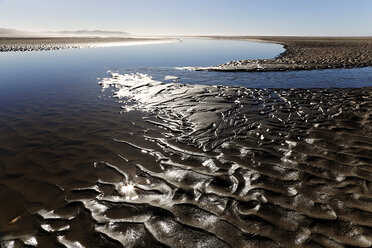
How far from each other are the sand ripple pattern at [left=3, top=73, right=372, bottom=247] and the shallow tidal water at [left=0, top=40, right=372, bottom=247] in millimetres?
23

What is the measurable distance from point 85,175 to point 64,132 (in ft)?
11.0

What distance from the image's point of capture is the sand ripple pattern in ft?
12.7

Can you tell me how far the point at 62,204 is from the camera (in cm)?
469

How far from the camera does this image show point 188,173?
5.60 metres

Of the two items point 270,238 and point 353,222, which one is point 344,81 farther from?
point 270,238

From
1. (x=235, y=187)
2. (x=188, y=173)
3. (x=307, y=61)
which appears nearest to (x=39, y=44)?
(x=307, y=61)

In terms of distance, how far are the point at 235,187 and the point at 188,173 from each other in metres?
1.24

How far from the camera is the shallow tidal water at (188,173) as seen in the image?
3.95m

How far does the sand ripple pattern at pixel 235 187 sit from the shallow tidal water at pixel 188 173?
0.02m

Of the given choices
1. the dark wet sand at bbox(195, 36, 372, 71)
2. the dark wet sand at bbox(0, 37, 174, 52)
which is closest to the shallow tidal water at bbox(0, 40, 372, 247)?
the dark wet sand at bbox(195, 36, 372, 71)

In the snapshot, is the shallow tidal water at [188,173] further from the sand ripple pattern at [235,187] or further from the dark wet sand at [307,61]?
the dark wet sand at [307,61]

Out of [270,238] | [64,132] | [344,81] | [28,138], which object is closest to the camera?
[270,238]

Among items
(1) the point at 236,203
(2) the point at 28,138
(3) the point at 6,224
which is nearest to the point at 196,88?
(2) the point at 28,138

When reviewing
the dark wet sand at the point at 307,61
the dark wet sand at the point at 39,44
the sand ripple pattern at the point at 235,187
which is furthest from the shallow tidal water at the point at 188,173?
the dark wet sand at the point at 39,44
